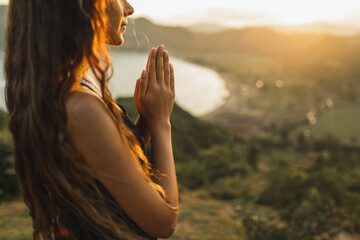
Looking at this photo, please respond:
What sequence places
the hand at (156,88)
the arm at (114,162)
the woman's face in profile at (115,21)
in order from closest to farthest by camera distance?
the arm at (114,162) → the woman's face in profile at (115,21) → the hand at (156,88)

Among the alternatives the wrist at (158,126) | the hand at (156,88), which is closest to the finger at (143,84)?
the hand at (156,88)

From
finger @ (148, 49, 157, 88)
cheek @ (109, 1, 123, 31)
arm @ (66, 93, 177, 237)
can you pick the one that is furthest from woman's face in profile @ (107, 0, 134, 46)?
arm @ (66, 93, 177, 237)

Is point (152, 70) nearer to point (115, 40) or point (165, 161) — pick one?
point (115, 40)

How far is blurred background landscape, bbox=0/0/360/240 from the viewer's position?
18.4 feet

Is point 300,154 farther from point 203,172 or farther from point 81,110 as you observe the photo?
point 81,110

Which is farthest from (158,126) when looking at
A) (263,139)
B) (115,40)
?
(263,139)

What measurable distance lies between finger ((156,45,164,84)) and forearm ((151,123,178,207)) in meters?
0.18

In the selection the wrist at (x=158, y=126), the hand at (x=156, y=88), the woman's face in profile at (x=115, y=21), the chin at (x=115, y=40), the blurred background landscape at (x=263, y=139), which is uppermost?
the woman's face in profile at (x=115, y=21)

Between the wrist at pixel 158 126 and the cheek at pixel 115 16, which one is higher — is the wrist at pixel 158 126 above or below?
below

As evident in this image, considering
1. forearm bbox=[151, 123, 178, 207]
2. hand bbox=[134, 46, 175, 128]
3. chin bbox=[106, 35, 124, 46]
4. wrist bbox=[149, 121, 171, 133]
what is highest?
chin bbox=[106, 35, 124, 46]

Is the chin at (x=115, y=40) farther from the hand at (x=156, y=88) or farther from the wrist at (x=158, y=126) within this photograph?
the wrist at (x=158, y=126)

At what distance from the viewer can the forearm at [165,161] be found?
Answer: 1017 millimetres

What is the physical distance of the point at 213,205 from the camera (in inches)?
291

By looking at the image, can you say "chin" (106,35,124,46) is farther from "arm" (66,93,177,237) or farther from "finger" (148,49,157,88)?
"arm" (66,93,177,237)
